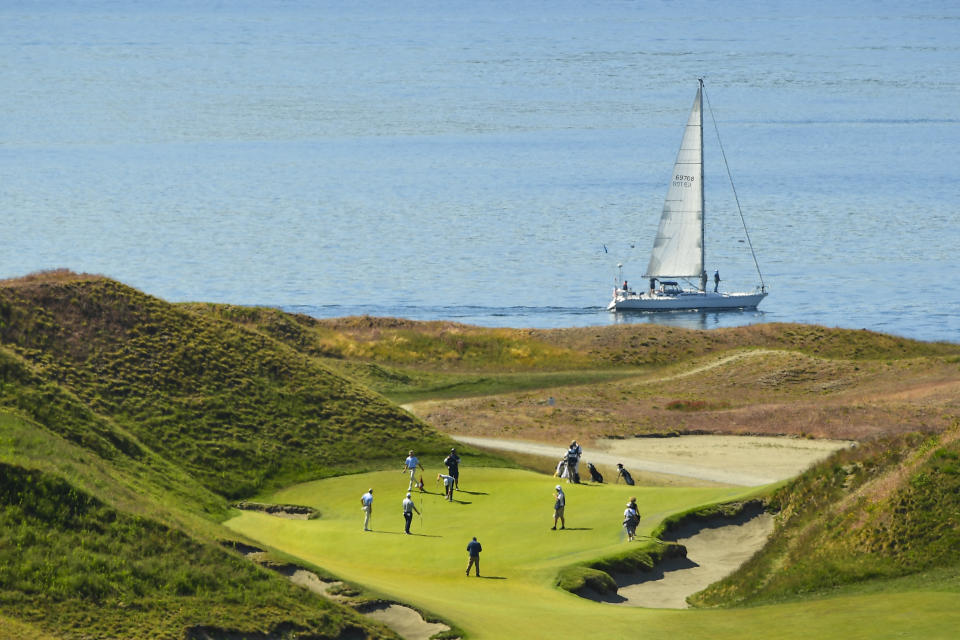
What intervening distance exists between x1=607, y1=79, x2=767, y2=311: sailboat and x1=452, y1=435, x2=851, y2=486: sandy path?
181ft

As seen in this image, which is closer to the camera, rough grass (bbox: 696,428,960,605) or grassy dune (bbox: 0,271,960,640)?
grassy dune (bbox: 0,271,960,640)

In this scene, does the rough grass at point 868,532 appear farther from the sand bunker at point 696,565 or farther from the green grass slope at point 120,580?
the green grass slope at point 120,580

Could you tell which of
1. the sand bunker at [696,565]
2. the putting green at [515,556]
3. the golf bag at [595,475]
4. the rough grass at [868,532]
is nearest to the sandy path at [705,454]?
the golf bag at [595,475]

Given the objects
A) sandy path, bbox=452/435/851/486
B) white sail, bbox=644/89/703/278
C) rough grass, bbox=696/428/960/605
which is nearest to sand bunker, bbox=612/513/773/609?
rough grass, bbox=696/428/960/605

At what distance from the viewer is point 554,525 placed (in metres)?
52.7

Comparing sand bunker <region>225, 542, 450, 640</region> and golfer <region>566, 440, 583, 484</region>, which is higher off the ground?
golfer <region>566, 440, 583, 484</region>

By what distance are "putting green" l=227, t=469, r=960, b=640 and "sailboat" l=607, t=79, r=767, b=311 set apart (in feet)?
234

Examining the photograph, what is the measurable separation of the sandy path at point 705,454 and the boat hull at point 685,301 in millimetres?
64838

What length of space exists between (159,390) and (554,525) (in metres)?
30.0

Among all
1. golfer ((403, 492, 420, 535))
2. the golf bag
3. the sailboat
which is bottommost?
golfer ((403, 492, 420, 535))

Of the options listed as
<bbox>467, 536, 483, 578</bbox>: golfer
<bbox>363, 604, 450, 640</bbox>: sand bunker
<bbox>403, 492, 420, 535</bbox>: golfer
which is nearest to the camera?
<bbox>363, 604, 450, 640</bbox>: sand bunker

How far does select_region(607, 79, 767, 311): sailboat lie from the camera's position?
132 meters

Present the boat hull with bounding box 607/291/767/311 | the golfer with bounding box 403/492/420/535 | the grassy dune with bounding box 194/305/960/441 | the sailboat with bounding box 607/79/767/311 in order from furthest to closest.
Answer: the boat hull with bounding box 607/291/767/311, the sailboat with bounding box 607/79/767/311, the grassy dune with bounding box 194/305/960/441, the golfer with bounding box 403/492/420/535

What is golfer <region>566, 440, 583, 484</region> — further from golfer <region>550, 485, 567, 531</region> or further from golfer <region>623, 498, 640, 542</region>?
golfer <region>623, 498, 640, 542</region>
